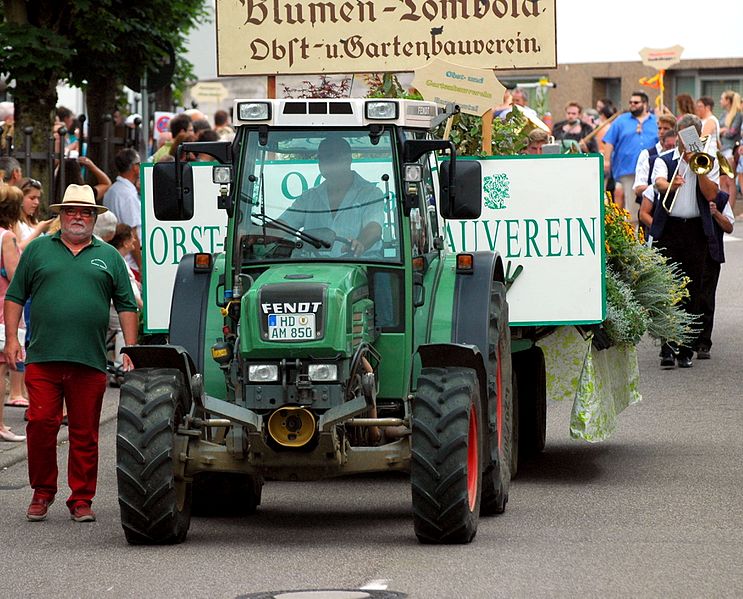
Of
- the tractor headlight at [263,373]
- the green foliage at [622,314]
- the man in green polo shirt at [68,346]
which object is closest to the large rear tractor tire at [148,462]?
the tractor headlight at [263,373]

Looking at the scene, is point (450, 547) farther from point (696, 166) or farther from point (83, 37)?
point (83, 37)

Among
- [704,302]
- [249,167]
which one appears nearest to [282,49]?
[249,167]

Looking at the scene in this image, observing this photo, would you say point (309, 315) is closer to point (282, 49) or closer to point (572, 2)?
point (282, 49)

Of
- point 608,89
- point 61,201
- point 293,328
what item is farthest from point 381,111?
point 608,89

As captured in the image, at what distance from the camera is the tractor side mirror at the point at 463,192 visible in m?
9.41

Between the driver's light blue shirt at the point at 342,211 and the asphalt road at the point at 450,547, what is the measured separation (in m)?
1.56

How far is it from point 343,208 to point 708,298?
27.7 ft

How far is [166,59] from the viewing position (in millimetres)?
20719

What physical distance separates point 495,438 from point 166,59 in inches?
469

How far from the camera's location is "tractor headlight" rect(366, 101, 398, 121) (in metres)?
9.40

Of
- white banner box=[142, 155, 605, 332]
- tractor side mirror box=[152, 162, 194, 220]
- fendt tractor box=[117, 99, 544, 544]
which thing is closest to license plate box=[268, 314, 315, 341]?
fendt tractor box=[117, 99, 544, 544]

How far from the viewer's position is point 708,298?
17.2 meters

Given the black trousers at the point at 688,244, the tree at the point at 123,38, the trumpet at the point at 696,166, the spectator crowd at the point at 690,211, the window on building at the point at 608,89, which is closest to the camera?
the trumpet at the point at 696,166

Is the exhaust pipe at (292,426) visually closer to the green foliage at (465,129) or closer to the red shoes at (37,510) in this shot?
the red shoes at (37,510)
